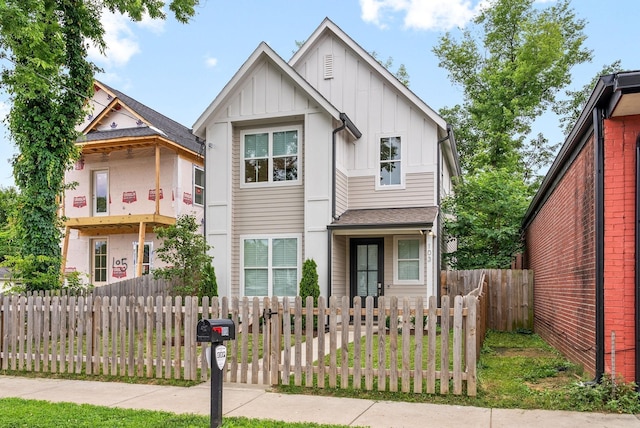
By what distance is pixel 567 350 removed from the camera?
9188mm

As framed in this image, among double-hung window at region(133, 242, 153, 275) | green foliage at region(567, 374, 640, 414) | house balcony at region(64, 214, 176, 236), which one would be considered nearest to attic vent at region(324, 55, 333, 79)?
house balcony at region(64, 214, 176, 236)

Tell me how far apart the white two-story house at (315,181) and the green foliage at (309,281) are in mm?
351

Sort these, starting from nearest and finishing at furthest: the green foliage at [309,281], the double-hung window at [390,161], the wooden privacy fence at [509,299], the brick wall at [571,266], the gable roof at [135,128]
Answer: the brick wall at [571,266], the green foliage at [309,281], the wooden privacy fence at [509,299], the double-hung window at [390,161], the gable roof at [135,128]

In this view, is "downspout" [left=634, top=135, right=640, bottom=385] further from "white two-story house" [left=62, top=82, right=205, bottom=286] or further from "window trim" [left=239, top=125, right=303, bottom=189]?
"white two-story house" [left=62, top=82, right=205, bottom=286]

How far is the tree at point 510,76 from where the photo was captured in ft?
97.1

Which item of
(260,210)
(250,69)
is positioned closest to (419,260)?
(260,210)

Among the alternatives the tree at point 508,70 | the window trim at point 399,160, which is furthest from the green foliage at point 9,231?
the tree at point 508,70

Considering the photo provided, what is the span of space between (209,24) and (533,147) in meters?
23.2

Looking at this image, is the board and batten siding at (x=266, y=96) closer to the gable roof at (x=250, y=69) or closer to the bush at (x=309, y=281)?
the gable roof at (x=250, y=69)

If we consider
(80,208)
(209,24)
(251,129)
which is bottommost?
(80,208)

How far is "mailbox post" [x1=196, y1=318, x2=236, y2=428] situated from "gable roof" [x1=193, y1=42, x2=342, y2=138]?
10319mm

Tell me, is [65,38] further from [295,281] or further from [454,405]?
[454,405]

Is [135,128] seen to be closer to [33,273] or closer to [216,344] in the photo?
[33,273]

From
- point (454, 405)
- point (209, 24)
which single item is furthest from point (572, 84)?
point (454, 405)
